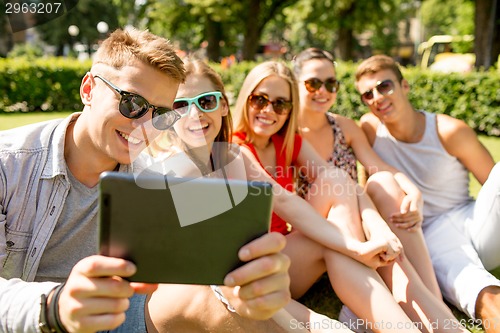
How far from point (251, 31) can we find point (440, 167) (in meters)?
23.6

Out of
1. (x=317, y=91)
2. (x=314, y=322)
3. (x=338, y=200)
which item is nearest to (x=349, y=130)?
(x=317, y=91)

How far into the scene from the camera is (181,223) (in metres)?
1.32

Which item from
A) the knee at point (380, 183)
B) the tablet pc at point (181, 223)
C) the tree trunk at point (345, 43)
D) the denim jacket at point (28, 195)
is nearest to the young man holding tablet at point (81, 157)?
the denim jacket at point (28, 195)

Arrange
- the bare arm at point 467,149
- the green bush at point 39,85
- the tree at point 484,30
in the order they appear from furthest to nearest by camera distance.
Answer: the tree at point 484,30 < the green bush at point 39,85 < the bare arm at point 467,149

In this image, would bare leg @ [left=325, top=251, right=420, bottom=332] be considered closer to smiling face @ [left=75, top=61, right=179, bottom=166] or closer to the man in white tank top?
the man in white tank top

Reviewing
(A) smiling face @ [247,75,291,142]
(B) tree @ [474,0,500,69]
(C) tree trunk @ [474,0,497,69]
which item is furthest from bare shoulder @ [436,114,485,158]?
(C) tree trunk @ [474,0,497,69]

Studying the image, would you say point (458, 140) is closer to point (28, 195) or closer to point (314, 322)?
point (314, 322)

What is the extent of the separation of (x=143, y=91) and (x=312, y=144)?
2.21 m

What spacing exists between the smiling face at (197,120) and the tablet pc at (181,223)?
164 centimetres

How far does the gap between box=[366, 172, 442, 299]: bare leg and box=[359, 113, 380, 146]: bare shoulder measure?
3.09ft

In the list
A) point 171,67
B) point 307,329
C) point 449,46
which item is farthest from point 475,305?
point 449,46

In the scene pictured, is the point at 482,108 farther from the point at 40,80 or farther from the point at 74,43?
the point at 74,43

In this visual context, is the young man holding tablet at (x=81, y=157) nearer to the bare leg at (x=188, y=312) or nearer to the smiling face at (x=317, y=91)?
the bare leg at (x=188, y=312)

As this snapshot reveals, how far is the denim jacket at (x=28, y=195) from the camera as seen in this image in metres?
1.88
